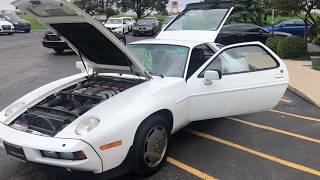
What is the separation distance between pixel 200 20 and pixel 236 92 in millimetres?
2808

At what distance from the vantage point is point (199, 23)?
8039 millimetres

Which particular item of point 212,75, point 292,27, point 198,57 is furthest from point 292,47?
point 212,75

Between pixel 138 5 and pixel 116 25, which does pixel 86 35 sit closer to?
pixel 116 25

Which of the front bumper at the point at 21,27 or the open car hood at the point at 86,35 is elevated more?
the open car hood at the point at 86,35

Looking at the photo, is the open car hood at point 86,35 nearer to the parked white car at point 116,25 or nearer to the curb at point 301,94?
the curb at point 301,94

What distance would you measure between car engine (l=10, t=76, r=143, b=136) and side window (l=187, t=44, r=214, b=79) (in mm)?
842

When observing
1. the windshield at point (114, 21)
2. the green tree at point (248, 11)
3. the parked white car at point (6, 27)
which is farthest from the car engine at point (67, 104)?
the parked white car at point (6, 27)

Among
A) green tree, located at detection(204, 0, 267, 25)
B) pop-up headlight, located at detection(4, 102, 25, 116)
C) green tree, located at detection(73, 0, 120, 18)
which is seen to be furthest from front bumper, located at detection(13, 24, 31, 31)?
pop-up headlight, located at detection(4, 102, 25, 116)

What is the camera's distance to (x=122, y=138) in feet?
13.7

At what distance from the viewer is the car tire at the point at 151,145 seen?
438 centimetres

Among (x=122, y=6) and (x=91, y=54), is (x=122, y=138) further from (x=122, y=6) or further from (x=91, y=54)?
(x=122, y=6)

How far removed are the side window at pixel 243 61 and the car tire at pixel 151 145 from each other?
136 centimetres

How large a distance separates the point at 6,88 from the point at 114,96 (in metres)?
6.23

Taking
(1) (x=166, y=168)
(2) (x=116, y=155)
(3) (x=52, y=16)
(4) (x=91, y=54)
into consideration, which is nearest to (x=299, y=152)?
(1) (x=166, y=168)
